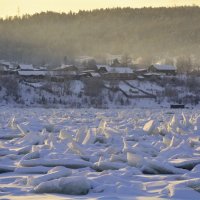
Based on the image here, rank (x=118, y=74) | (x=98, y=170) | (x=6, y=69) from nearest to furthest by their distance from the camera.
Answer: (x=98, y=170), (x=118, y=74), (x=6, y=69)

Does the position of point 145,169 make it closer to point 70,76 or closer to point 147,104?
point 147,104

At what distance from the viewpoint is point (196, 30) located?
14838cm

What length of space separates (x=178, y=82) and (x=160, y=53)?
77.5 meters

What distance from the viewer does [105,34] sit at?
157 metres

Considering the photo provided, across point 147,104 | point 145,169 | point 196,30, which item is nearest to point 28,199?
point 145,169

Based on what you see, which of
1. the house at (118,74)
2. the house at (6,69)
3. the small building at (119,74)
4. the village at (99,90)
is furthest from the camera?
the house at (6,69)

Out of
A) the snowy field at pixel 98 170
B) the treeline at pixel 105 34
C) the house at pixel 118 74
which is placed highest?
the treeline at pixel 105 34

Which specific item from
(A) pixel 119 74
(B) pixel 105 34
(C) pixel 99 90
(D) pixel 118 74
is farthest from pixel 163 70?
(B) pixel 105 34

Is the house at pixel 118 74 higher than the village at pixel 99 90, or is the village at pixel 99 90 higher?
the house at pixel 118 74

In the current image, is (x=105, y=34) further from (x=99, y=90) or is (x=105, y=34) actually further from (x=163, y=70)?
(x=99, y=90)

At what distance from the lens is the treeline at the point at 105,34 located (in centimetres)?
14675

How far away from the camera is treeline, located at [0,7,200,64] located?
481 feet

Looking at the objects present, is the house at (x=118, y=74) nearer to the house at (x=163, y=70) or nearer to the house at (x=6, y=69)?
the house at (x=163, y=70)

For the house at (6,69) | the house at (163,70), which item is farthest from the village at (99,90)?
the house at (163,70)
